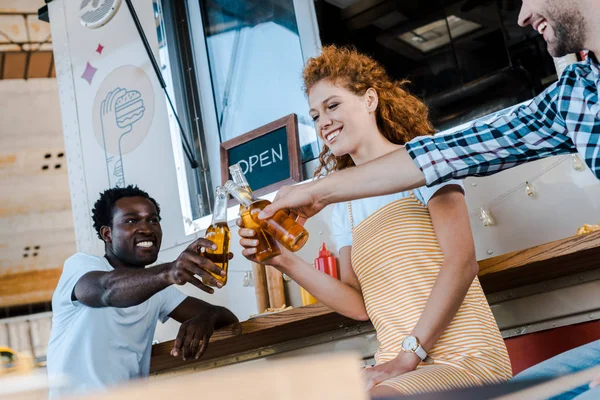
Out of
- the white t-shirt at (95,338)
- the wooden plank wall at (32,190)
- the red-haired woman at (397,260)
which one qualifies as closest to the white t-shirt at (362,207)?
the red-haired woman at (397,260)

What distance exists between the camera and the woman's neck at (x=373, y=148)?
6.20 ft

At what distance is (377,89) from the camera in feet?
6.54

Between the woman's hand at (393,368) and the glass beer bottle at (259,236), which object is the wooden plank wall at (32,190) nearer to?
the glass beer bottle at (259,236)

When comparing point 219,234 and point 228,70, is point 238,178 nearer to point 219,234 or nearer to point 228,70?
point 219,234

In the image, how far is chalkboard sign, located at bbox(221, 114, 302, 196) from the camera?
9.61ft

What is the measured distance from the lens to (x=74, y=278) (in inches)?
89.6

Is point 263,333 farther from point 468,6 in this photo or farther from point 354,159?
point 468,6

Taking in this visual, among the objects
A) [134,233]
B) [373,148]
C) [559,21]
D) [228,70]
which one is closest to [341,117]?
[373,148]

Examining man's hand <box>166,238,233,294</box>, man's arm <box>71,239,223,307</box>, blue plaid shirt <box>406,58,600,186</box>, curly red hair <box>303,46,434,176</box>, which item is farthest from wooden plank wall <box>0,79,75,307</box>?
blue plaid shirt <box>406,58,600,186</box>

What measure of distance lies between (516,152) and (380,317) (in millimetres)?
548

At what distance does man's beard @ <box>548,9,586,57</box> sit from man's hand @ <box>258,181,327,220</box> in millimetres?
520

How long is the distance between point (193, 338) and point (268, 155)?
3.46ft

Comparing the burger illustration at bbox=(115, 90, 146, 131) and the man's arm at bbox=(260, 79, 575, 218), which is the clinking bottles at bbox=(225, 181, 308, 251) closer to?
the man's arm at bbox=(260, 79, 575, 218)

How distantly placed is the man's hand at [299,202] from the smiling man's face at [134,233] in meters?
1.08
